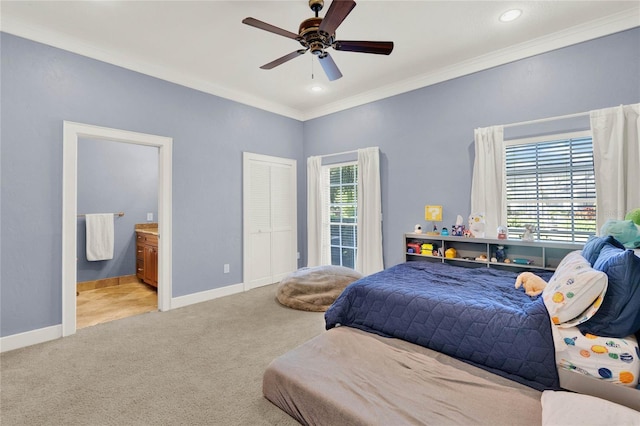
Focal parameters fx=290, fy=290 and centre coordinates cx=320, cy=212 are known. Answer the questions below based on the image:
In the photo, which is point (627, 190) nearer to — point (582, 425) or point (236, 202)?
point (582, 425)

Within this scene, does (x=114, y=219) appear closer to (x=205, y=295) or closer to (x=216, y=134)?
(x=205, y=295)

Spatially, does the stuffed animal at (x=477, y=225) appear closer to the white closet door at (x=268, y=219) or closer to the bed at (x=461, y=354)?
the bed at (x=461, y=354)

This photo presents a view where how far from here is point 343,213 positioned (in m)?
4.88

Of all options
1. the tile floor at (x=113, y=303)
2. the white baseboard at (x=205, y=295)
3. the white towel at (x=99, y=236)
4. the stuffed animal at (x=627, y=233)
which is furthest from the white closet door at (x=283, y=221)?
the stuffed animal at (x=627, y=233)

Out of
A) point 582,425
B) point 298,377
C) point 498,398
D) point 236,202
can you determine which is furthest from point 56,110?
point 582,425

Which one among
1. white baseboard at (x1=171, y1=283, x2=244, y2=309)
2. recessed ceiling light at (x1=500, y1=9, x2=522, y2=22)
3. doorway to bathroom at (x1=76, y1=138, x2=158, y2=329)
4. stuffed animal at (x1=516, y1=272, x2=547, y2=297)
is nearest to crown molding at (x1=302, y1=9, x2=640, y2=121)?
recessed ceiling light at (x1=500, y1=9, x2=522, y2=22)

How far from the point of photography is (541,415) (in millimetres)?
1309

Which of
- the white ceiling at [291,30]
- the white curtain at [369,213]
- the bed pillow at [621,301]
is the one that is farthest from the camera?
the white curtain at [369,213]

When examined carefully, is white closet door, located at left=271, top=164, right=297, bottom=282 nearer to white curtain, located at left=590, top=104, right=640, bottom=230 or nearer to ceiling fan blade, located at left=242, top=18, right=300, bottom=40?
ceiling fan blade, located at left=242, top=18, right=300, bottom=40

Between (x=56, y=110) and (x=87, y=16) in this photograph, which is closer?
(x=87, y=16)

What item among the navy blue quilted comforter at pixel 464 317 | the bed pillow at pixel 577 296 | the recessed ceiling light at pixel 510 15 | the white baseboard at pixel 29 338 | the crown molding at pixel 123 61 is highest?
the recessed ceiling light at pixel 510 15

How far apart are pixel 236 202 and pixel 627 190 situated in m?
4.42

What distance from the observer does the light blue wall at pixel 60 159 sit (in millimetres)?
2697

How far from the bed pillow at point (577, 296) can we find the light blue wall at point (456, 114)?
6.87 feet
